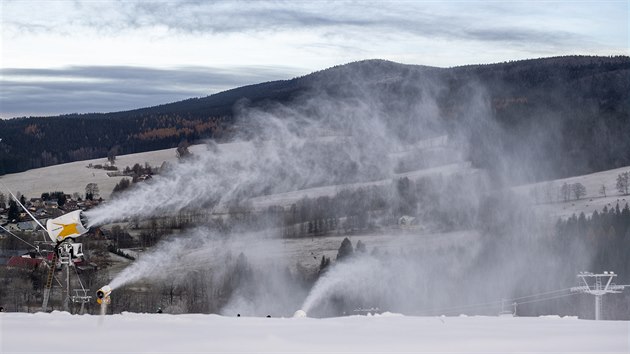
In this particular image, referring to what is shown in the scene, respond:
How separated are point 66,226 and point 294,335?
1343cm

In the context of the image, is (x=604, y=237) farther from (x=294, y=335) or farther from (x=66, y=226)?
A: (x=294, y=335)

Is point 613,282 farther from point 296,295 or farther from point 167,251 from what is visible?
point 167,251

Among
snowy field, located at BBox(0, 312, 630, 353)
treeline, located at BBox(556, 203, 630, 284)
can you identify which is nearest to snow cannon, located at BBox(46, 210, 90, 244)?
snowy field, located at BBox(0, 312, 630, 353)

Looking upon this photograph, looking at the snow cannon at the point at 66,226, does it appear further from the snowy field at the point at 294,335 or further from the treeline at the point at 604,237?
the treeline at the point at 604,237

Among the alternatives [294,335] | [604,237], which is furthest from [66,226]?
[604,237]

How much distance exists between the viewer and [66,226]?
35.0 meters

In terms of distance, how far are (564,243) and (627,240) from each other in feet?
97.8

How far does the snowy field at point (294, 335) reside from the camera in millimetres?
24438

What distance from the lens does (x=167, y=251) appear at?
17412 cm

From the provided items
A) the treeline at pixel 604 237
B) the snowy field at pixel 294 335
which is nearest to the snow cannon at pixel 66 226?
the snowy field at pixel 294 335

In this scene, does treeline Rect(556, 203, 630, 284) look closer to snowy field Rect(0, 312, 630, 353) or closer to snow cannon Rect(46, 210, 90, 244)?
snowy field Rect(0, 312, 630, 353)

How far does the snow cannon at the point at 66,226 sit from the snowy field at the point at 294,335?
603 centimetres

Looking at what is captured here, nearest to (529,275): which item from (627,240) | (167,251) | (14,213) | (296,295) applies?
(627,240)

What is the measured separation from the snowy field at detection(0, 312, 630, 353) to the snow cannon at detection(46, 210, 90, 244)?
6034 mm
